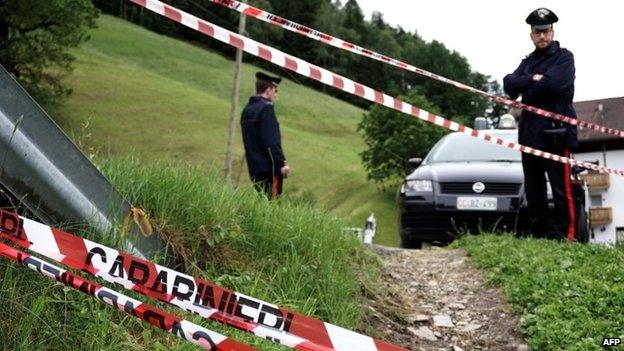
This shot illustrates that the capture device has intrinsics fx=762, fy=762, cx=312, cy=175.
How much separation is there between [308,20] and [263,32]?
28.9 meters

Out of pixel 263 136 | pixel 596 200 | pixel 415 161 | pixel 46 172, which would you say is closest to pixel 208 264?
pixel 46 172

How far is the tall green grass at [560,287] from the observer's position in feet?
13.0

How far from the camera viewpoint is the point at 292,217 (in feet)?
15.6

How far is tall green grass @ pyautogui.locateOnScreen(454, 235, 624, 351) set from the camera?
3.97 meters

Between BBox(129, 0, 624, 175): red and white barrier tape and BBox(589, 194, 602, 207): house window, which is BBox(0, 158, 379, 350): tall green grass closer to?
BBox(129, 0, 624, 175): red and white barrier tape

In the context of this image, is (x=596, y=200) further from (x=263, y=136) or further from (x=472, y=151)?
(x=263, y=136)

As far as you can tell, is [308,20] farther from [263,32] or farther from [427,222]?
[427,222]

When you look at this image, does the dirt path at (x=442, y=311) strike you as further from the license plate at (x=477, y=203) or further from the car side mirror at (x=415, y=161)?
the car side mirror at (x=415, y=161)

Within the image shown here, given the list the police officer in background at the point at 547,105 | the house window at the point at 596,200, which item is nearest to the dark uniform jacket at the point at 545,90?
the police officer in background at the point at 547,105

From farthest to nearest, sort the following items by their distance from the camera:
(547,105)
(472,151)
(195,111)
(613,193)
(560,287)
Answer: (195,111) < (613,193) < (472,151) < (547,105) < (560,287)

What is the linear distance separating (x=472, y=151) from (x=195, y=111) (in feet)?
164

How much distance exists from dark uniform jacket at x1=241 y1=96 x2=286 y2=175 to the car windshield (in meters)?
2.24

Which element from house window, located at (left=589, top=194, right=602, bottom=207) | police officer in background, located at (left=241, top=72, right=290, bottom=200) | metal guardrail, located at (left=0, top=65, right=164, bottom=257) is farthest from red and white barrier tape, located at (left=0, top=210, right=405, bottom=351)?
house window, located at (left=589, top=194, right=602, bottom=207)

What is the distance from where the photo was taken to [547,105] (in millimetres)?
6863
